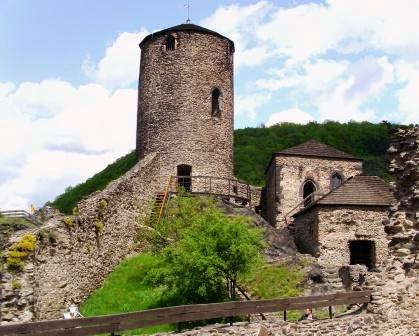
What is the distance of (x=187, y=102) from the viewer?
88.6 ft

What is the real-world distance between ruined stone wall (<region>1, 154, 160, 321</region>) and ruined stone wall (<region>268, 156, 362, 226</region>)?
9.39 m

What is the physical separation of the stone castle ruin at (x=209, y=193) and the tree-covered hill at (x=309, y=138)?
21358 mm

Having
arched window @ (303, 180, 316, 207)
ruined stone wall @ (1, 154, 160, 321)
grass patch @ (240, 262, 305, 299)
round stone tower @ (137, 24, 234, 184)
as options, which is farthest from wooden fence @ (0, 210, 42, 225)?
grass patch @ (240, 262, 305, 299)

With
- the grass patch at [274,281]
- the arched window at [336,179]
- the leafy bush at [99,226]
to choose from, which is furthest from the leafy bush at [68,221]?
the arched window at [336,179]

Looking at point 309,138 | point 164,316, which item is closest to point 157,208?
point 164,316

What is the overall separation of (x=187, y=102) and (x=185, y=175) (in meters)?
3.31

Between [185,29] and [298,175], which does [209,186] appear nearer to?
[298,175]

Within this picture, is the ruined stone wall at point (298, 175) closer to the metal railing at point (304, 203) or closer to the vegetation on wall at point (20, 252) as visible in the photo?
the metal railing at point (304, 203)

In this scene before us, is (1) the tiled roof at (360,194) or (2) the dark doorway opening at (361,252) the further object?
(2) the dark doorway opening at (361,252)

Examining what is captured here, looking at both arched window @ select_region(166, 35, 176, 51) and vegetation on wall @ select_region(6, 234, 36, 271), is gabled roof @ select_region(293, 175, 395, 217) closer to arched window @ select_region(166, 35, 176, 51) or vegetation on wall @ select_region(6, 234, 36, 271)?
arched window @ select_region(166, 35, 176, 51)

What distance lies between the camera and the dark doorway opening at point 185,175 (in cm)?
2643

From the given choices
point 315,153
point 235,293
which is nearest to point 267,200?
point 315,153

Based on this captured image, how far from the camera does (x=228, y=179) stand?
88.4 ft

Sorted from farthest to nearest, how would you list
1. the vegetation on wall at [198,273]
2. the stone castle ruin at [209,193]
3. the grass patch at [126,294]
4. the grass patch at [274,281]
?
the grass patch at [274,281] < the grass patch at [126,294] < the vegetation on wall at [198,273] < the stone castle ruin at [209,193]
